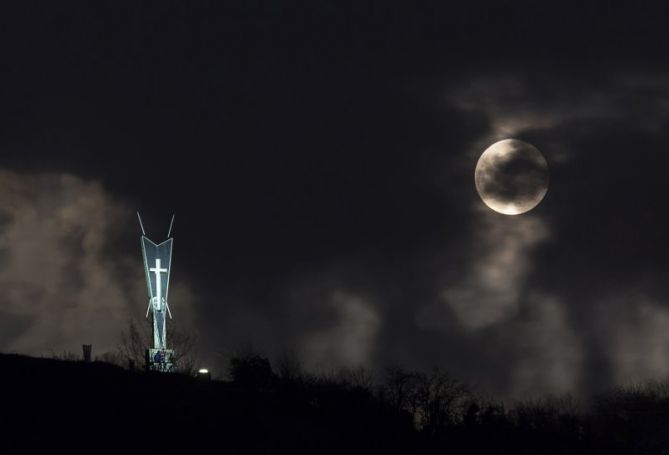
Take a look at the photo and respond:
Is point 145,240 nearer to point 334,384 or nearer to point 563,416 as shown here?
point 334,384

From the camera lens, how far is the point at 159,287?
385 ft

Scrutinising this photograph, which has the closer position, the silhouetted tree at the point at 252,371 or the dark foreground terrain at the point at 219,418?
the dark foreground terrain at the point at 219,418

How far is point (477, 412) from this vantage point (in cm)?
13212

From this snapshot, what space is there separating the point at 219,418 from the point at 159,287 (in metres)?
35.8

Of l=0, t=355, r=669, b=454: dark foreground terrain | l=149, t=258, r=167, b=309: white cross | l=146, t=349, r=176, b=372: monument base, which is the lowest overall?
l=0, t=355, r=669, b=454: dark foreground terrain

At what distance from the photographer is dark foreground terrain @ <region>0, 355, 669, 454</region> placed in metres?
72.6

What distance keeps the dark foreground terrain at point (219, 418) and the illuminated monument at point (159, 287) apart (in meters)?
8.93

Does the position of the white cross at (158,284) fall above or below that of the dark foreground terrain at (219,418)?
above

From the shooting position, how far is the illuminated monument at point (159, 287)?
115375 millimetres

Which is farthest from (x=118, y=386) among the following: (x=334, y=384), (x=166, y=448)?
(x=334, y=384)

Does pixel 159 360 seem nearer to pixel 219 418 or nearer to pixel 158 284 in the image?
pixel 158 284

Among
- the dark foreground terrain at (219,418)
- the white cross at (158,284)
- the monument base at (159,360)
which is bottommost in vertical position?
the dark foreground terrain at (219,418)

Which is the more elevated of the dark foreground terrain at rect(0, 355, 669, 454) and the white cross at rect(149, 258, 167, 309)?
the white cross at rect(149, 258, 167, 309)

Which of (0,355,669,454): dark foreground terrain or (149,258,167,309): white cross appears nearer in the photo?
(0,355,669,454): dark foreground terrain
